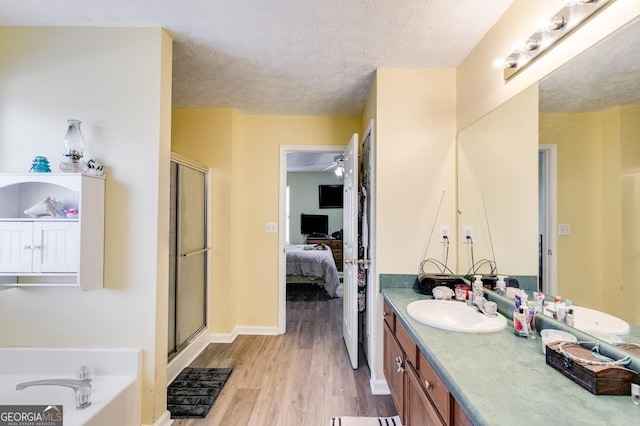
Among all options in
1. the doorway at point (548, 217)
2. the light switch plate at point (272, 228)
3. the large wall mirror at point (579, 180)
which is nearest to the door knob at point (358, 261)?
the large wall mirror at point (579, 180)

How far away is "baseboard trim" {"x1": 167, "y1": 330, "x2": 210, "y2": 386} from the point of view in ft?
7.43

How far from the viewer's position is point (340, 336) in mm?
3119

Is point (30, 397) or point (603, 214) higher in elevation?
point (603, 214)

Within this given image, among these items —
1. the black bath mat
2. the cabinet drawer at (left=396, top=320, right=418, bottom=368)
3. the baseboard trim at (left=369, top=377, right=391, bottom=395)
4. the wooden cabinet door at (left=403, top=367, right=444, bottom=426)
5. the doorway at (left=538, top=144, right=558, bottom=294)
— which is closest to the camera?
the wooden cabinet door at (left=403, top=367, right=444, bottom=426)

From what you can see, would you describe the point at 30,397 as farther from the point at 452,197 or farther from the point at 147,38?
the point at 452,197

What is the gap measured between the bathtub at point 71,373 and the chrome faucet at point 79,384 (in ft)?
0.13

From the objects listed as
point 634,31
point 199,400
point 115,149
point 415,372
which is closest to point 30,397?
point 199,400

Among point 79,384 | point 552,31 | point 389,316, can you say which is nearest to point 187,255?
point 79,384

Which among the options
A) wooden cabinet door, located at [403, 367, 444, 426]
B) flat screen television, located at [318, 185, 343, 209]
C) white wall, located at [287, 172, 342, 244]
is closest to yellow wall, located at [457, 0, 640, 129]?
wooden cabinet door, located at [403, 367, 444, 426]

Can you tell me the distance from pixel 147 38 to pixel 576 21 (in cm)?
217

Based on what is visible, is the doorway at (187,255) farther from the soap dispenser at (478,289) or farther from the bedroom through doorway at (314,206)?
the bedroom through doorway at (314,206)

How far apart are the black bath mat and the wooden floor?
49 millimetres

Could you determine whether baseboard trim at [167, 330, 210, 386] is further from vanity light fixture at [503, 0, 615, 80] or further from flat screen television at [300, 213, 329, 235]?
flat screen television at [300, 213, 329, 235]

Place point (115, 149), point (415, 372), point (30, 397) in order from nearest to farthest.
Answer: point (415, 372) → point (30, 397) → point (115, 149)
